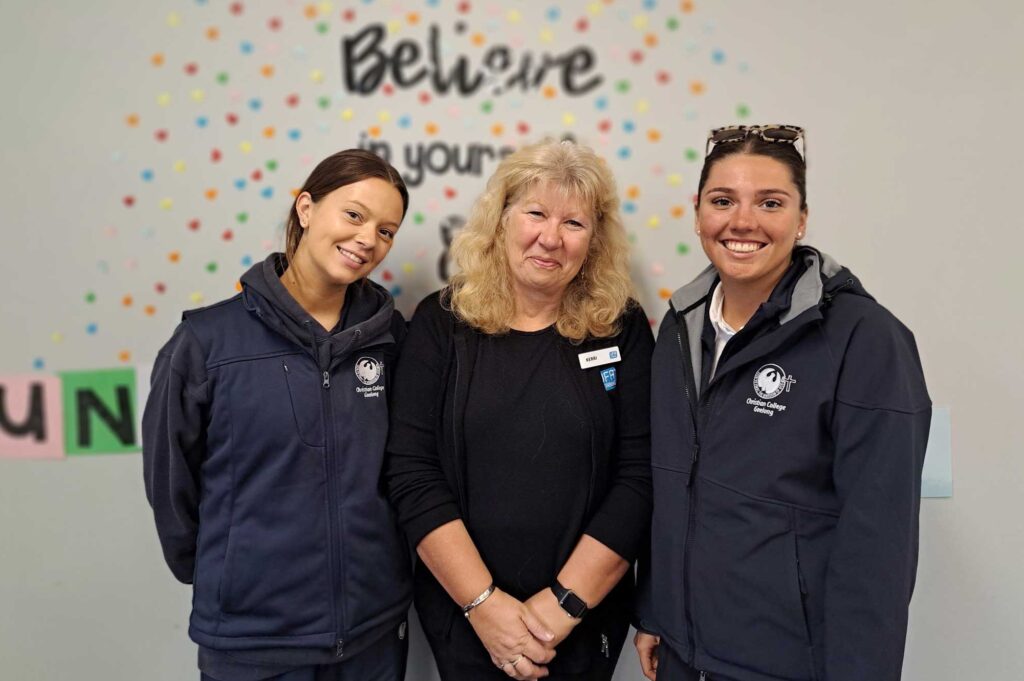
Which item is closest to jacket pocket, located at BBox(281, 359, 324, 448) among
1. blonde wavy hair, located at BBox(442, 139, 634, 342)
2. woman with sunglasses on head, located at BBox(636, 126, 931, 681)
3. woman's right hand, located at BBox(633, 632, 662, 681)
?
blonde wavy hair, located at BBox(442, 139, 634, 342)

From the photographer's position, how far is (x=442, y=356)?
1.42 m

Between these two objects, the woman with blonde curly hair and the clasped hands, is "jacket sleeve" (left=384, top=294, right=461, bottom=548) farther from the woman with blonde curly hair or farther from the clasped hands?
the clasped hands

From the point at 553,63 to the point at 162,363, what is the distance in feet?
3.87

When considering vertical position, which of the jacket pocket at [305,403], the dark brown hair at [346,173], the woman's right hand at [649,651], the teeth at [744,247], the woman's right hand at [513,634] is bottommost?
the woman's right hand at [649,651]

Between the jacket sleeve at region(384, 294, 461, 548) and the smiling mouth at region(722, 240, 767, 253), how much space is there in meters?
0.61

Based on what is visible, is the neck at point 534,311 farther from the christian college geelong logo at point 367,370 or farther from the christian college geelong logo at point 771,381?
the christian college geelong logo at point 771,381

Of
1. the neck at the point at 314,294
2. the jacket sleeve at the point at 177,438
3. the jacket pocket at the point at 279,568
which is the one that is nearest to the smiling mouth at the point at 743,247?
the neck at the point at 314,294

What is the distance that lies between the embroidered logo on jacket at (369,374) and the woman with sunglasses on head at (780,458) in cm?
61

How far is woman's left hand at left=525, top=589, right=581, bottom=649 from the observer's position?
132 centimetres

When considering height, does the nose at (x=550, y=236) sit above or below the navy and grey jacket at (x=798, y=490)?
above

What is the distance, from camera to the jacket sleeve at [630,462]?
1.34m

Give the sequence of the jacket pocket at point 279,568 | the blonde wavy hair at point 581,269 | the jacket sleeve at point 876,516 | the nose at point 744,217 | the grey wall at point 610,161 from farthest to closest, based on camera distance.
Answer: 1. the grey wall at point 610,161
2. the blonde wavy hair at point 581,269
3. the jacket pocket at point 279,568
4. the nose at point 744,217
5. the jacket sleeve at point 876,516

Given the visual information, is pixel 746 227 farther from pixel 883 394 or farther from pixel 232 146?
pixel 232 146

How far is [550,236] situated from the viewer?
136 cm
